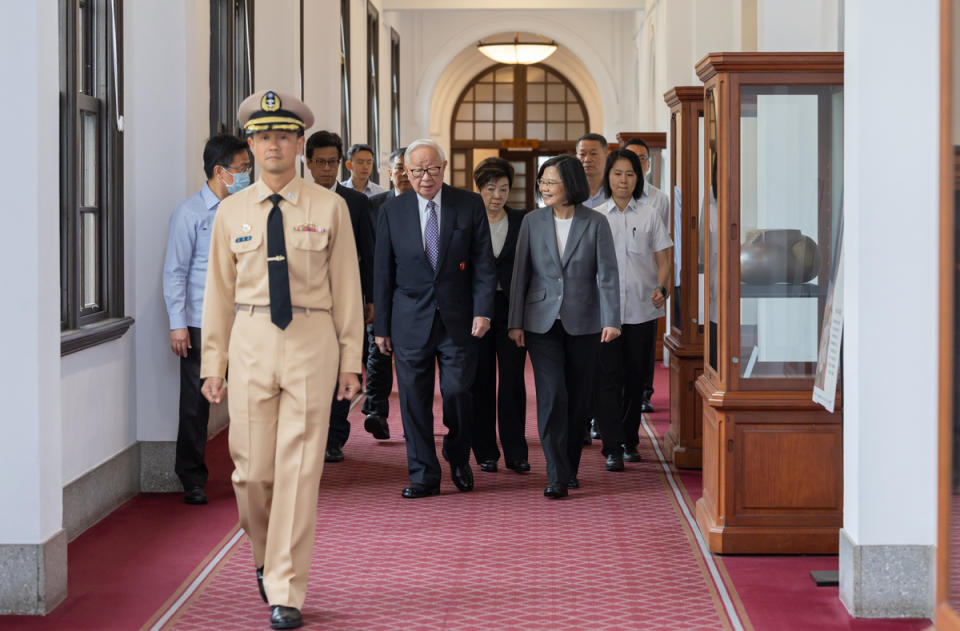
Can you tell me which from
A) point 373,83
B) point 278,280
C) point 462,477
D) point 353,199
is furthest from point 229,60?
point 373,83

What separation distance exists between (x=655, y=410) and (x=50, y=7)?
6.66 m

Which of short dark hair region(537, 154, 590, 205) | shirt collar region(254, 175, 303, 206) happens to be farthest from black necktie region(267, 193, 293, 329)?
short dark hair region(537, 154, 590, 205)

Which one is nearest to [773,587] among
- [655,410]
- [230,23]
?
[655,410]

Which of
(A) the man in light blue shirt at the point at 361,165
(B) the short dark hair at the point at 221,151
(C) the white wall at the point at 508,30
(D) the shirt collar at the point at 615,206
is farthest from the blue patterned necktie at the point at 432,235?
(C) the white wall at the point at 508,30

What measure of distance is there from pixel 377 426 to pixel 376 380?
1.14 feet

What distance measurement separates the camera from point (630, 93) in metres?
22.0

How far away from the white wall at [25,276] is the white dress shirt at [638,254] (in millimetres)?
3821

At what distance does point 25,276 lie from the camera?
4844 millimetres

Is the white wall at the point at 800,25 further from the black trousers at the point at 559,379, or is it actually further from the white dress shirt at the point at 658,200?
the black trousers at the point at 559,379

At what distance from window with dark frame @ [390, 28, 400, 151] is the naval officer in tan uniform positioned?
15.4 m

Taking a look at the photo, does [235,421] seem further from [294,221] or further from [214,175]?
[214,175]

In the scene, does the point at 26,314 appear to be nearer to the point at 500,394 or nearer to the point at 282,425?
the point at 282,425

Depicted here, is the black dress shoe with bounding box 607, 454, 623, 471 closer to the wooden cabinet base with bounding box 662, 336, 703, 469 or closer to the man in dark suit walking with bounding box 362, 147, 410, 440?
the wooden cabinet base with bounding box 662, 336, 703, 469

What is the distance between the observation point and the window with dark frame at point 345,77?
49.3 feet
